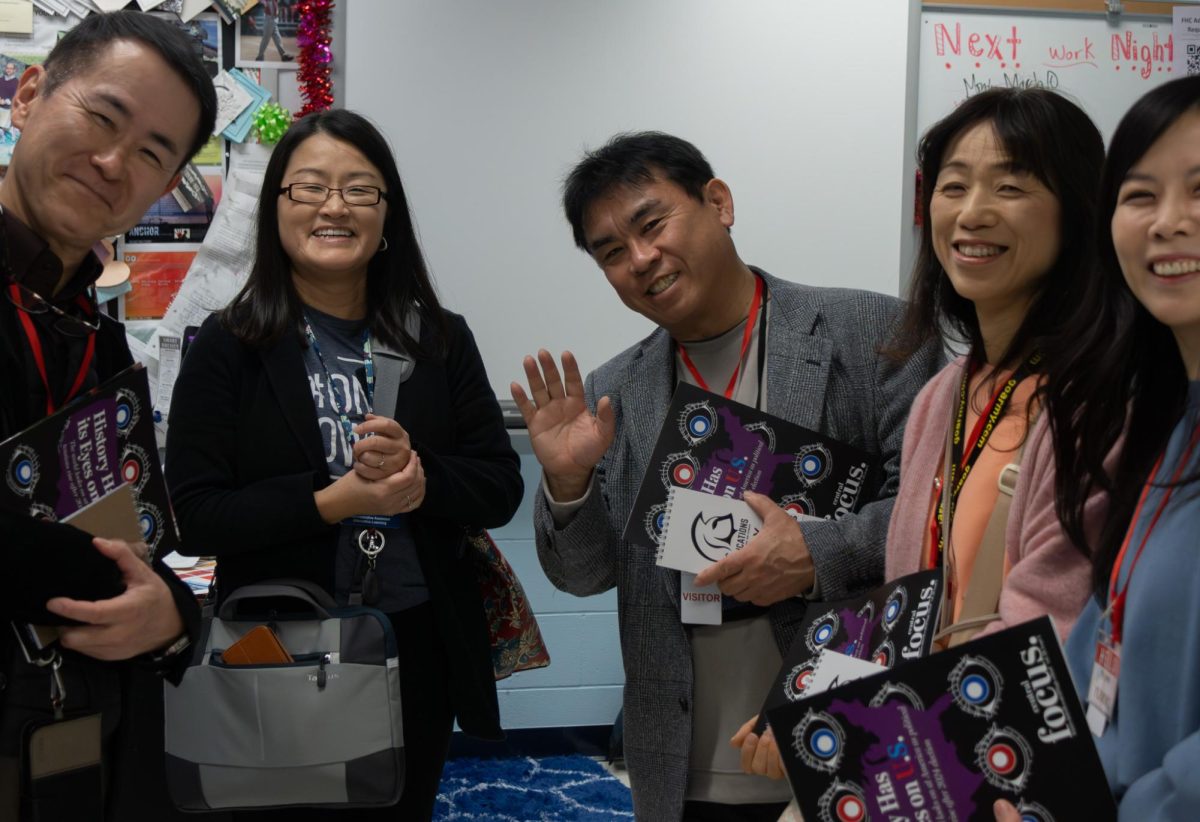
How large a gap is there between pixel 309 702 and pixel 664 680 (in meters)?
0.61

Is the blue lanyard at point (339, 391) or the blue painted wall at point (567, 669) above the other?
the blue lanyard at point (339, 391)

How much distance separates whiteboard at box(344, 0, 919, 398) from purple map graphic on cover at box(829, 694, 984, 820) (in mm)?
2475

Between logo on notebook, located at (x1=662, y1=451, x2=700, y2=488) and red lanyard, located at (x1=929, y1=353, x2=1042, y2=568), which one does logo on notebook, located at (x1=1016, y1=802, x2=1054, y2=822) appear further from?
logo on notebook, located at (x1=662, y1=451, x2=700, y2=488)

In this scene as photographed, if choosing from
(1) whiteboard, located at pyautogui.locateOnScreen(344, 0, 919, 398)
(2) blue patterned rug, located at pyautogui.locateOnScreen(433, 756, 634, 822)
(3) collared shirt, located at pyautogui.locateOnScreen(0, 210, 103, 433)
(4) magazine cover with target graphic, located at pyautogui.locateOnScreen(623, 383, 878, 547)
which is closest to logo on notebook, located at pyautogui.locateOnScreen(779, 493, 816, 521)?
(4) magazine cover with target graphic, located at pyautogui.locateOnScreen(623, 383, 878, 547)

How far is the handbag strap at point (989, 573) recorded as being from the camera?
4.50 ft

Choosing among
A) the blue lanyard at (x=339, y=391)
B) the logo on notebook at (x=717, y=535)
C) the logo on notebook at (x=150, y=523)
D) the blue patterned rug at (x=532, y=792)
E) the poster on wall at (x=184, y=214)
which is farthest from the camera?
the blue patterned rug at (x=532, y=792)

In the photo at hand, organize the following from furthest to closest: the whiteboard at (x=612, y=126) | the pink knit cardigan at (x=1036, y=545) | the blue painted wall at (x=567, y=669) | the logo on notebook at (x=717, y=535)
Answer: the blue painted wall at (x=567, y=669), the whiteboard at (x=612, y=126), the logo on notebook at (x=717, y=535), the pink knit cardigan at (x=1036, y=545)

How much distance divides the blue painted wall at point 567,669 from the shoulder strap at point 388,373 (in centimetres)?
179

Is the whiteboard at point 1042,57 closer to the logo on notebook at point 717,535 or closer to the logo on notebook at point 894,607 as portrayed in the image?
the logo on notebook at point 717,535

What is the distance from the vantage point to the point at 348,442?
1952mm

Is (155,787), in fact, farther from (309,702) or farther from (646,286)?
(646,286)

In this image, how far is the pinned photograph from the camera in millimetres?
3174

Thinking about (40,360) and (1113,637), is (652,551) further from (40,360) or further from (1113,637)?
(40,360)

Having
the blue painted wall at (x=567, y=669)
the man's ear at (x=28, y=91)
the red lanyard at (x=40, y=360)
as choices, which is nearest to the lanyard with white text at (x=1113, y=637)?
the red lanyard at (x=40, y=360)
